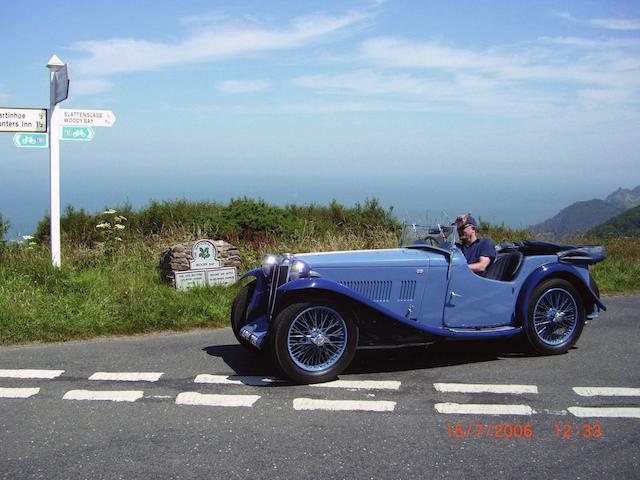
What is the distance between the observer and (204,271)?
31.3ft

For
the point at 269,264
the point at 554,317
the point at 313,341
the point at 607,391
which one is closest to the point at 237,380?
the point at 313,341

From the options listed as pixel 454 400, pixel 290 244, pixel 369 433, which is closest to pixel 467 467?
pixel 369 433

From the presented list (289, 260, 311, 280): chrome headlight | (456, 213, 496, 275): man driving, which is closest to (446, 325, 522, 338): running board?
(456, 213, 496, 275): man driving

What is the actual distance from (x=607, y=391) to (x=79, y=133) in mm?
7942

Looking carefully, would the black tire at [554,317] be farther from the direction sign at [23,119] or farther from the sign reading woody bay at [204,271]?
the direction sign at [23,119]

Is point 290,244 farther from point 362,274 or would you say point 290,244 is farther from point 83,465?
point 83,465

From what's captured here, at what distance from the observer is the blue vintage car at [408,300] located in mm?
5746

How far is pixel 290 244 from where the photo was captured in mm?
12594

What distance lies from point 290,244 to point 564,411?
8016mm

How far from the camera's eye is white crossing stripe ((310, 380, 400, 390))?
18.6 ft

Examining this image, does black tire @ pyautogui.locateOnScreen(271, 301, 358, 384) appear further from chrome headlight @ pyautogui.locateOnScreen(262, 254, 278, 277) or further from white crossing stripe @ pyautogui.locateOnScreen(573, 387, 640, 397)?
white crossing stripe @ pyautogui.locateOnScreen(573, 387, 640, 397)

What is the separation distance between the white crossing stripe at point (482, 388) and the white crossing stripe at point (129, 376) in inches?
96.8

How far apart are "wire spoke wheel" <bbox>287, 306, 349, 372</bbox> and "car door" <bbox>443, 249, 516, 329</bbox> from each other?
→ 113 cm
